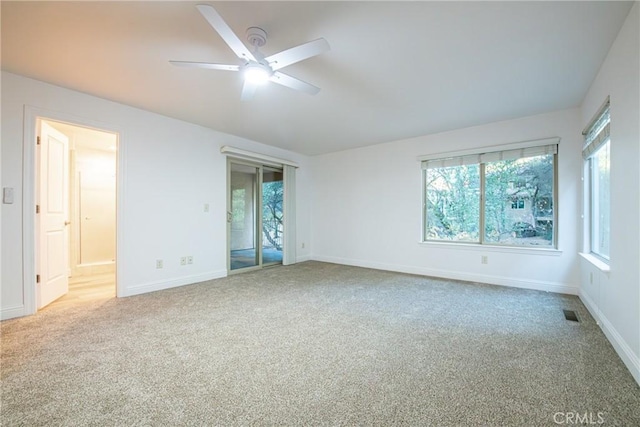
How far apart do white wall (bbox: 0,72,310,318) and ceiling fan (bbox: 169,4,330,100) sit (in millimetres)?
2021

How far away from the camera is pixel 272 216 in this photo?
18.3 feet

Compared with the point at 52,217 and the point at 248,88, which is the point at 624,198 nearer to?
the point at 248,88

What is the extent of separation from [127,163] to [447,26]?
12.3 feet

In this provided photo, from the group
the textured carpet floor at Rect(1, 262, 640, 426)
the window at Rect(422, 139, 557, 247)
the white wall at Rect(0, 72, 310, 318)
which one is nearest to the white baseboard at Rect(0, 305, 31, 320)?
the white wall at Rect(0, 72, 310, 318)

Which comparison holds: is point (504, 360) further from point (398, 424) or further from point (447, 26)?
point (447, 26)

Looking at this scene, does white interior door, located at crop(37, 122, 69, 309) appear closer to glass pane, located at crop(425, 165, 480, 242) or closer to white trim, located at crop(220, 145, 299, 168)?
white trim, located at crop(220, 145, 299, 168)

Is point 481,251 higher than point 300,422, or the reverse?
point 481,251

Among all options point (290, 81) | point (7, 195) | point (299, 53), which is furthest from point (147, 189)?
point (299, 53)

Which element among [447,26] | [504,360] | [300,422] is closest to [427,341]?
[504,360]

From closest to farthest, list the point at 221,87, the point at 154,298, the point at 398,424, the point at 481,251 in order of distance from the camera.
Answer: the point at 398,424 → the point at 221,87 → the point at 154,298 → the point at 481,251

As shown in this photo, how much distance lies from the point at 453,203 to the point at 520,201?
888 mm

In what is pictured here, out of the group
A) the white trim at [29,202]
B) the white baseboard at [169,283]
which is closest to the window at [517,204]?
the white baseboard at [169,283]

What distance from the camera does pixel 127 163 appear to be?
Result: 3.46 m

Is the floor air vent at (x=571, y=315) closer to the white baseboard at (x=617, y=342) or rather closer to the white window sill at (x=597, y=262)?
the white baseboard at (x=617, y=342)
